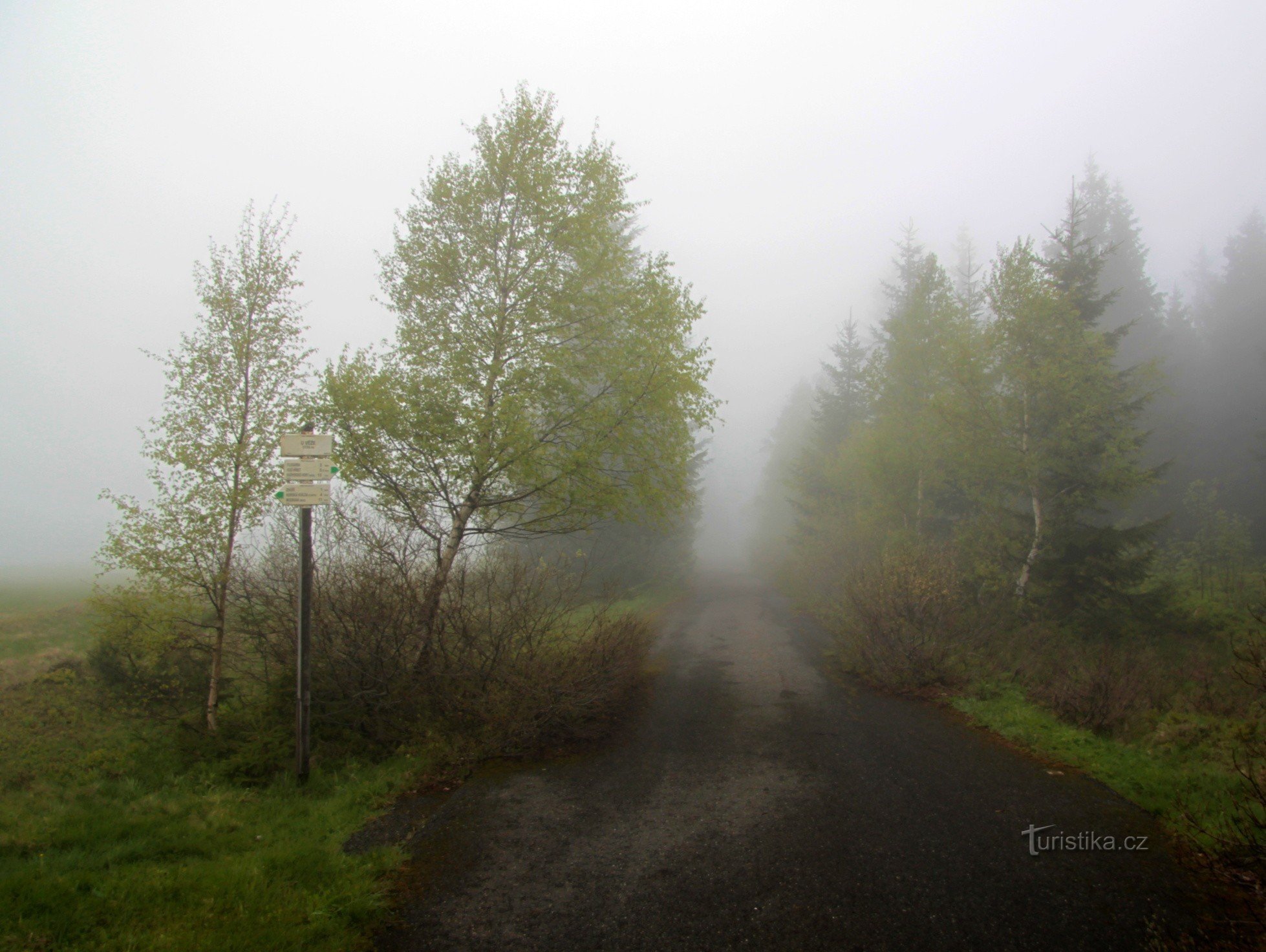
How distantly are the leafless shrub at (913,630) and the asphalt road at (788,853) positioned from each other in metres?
1.58

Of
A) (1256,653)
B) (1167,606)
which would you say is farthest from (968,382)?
(1256,653)

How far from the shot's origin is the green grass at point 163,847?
3381 millimetres

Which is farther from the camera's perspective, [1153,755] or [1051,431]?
[1051,431]

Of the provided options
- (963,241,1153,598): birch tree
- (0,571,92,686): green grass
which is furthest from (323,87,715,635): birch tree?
(963,241,1153,598): birch tree

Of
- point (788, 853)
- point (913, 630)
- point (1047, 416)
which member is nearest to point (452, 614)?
point (788, 853)

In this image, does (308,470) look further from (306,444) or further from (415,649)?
(415,649)

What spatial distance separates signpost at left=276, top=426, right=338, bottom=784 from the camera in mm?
5992

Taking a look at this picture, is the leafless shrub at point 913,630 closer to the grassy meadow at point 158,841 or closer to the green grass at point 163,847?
the grassy meadow at point 158,841

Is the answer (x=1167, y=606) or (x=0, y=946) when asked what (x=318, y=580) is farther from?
(x=1167, y=606)

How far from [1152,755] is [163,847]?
10087 millimetres

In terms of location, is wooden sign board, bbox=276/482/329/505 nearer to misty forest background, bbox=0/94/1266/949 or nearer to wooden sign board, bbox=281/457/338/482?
wooden sign board, bbox=281/457/338/482

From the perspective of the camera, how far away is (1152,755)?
614 centimetres

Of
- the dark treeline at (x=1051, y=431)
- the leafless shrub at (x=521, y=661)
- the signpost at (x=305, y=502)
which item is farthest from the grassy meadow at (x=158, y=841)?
the dark treeline at (x=1051, y=431)

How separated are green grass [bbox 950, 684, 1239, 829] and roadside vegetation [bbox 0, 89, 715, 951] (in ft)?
18.0
